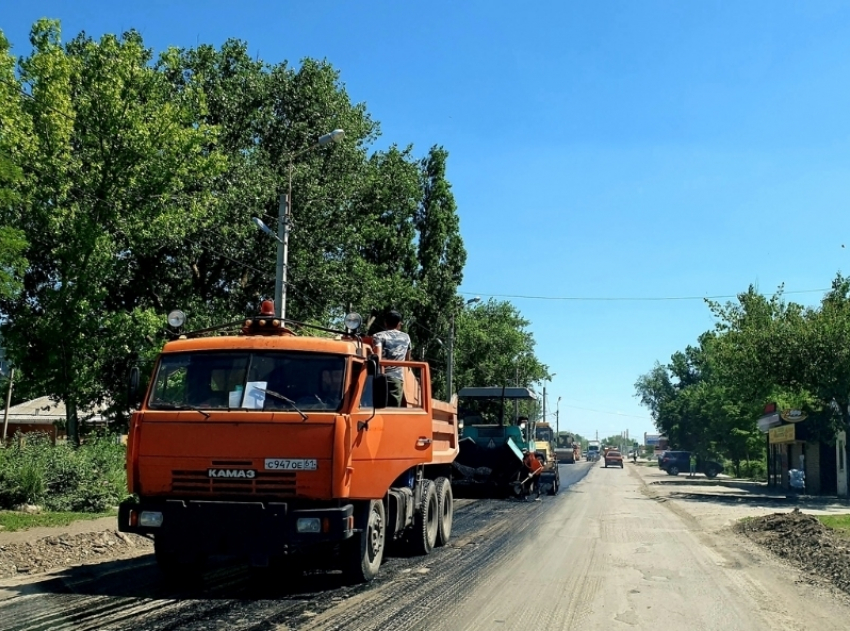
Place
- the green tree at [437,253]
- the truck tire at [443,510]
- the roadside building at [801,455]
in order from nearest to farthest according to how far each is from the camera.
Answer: the truck tire at [443,510] < the roadside building at [801,455] < the green tree at [437,253]

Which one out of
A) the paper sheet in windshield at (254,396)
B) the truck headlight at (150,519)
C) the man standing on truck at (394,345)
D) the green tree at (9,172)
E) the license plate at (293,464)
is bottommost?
the truck headlight at (150,519)

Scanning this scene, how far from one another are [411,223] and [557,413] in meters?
107

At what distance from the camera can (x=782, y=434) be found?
39344 millimetres

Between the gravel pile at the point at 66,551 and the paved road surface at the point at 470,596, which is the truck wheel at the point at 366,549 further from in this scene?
the gravel pile at the point at 66,551

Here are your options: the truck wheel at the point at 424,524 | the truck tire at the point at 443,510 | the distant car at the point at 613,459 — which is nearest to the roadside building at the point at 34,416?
the truck tire at the point at 443,510

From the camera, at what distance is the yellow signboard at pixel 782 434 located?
37031 mm

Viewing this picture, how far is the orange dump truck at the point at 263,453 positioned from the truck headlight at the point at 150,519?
1 centimetres

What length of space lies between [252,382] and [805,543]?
10679mm

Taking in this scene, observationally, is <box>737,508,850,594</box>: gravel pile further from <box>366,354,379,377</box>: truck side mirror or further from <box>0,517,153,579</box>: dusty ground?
<box>0,517,153,579</box>: dusty ground

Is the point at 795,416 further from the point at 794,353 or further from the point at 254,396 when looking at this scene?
the point at 254,396

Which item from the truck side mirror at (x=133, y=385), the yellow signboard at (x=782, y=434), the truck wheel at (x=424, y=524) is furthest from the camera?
the yellow signboard at (x=782, y=434)

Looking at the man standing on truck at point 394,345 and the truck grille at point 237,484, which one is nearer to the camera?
the truck grille at point 237,484

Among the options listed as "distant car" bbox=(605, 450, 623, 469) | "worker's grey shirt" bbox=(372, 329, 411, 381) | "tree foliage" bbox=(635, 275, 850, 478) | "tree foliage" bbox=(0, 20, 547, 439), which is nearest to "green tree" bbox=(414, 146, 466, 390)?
"tree foliage" bbox=(0, 20, 547, 439)

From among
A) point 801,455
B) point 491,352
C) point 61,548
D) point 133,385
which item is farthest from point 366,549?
point 491,352
